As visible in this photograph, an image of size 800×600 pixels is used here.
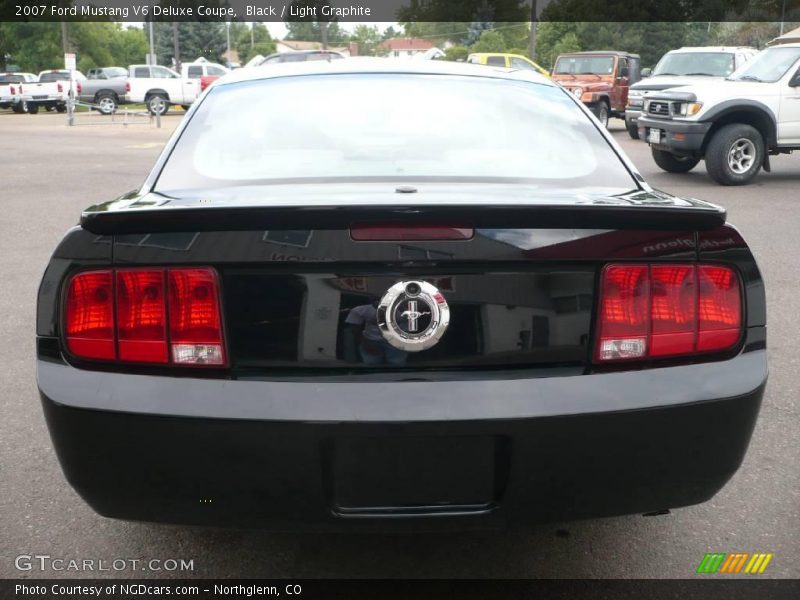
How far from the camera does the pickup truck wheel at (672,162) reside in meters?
13.3

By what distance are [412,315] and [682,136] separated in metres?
10.9

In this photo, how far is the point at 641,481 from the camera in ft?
7.22

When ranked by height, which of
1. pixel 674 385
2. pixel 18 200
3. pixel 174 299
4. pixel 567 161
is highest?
pixel 567 161

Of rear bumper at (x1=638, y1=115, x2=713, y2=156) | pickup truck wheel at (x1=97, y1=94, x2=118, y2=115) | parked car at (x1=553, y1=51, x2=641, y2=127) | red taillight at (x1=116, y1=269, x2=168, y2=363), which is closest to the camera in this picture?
red taillight at (x1=116, y1=269, x2=168, y2=363)

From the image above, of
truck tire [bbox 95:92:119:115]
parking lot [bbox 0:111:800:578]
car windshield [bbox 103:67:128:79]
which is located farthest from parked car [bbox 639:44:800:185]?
car windshield [bbox 103:67:128:79]

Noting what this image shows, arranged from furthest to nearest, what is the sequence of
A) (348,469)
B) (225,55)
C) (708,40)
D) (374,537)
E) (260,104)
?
(225,55) → (708,40) → (260,104) → (374,537) → (348,469)

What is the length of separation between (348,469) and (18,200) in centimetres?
983

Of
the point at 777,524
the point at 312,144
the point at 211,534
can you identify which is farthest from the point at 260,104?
the point at 777,524

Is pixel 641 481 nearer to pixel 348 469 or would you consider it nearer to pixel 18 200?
pixel 348 469

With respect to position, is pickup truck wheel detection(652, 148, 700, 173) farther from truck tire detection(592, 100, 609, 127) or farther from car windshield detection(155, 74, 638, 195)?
car windshield detection(155, 74, 638, 195)

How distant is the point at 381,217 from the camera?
207 centimetres

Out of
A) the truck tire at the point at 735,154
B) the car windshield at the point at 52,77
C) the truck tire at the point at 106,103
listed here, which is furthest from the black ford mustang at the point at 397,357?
the car windshield at the point at 52,77

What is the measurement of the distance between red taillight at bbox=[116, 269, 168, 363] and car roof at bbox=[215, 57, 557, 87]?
4.90 ft

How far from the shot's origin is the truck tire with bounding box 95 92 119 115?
3303 centimetres
